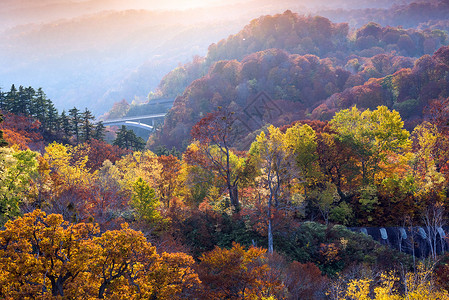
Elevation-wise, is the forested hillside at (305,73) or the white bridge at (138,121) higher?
the forested hillside at (305,73)

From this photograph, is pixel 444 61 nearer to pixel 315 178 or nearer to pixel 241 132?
pixel 241 132

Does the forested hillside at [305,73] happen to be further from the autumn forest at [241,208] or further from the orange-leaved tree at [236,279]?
the orange-leaved tree at [236,279]

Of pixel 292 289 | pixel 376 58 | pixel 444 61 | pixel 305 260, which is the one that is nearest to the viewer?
pixel 292 289

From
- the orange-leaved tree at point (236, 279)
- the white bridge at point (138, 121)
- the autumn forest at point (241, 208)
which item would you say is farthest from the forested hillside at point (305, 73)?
the orange-leaved tree at point (236, 279)

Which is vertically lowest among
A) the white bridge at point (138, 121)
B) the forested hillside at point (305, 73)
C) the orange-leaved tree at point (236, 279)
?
the orange-leaved tree at point (236, 279)

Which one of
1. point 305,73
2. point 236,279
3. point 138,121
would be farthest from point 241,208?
point 138,121

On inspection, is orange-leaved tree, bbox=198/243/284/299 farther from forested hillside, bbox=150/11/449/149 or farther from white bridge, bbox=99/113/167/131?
white bridge, bbox=99/113/167/131

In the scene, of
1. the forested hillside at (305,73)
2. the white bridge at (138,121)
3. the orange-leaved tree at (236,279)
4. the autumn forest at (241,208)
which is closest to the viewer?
the autumn forest at (241,208)

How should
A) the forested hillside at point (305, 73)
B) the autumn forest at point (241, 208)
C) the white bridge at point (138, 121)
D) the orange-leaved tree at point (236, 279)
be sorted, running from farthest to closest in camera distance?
the white bridge at point (138, 121) < the forested hillside at point (305, 73) < the orange-leaved tree at point (236, 279) < the autumn forest at point (241, 208)

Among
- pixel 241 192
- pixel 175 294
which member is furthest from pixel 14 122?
pixel 175 294
